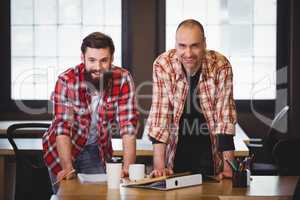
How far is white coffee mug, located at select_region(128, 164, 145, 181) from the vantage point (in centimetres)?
362

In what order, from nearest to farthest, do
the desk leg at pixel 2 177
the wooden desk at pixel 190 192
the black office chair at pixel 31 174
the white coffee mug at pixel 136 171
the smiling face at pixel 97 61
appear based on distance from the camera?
the wooden desk at pixel 190 192, the white coffee mug at pixel 136 171, the smiling face at pixel 97 61, the black office chair at pixel 31 174, the desk leg at pixel 2 177

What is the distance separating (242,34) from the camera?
7551 millimetres

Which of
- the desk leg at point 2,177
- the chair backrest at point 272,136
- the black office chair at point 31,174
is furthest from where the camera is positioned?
the chair backrest at point 272,136

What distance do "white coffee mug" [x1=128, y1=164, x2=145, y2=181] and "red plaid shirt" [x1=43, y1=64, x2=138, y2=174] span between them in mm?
388

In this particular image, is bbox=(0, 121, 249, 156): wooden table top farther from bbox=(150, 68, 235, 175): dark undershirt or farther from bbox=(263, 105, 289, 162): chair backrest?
bbox=(150, 68, 235, 175): dark undershirt

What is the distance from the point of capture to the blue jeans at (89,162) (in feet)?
13.5

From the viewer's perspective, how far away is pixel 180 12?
7.48 metres

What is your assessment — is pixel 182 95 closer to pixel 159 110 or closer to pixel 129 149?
pixel 159 110

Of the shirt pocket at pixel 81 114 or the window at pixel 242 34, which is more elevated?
the window at pixel 242 34

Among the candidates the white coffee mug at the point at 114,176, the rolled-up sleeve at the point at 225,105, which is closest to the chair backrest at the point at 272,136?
the rolled-up sleeve at the point at 225,105

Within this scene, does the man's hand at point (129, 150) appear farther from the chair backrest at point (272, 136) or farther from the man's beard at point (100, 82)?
the chair backrest at point (272, 136)

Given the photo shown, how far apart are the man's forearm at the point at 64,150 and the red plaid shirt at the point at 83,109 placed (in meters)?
0.03

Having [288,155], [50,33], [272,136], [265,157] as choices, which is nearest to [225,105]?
[288,155]

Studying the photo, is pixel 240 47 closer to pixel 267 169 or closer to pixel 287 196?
pixel 267 169
